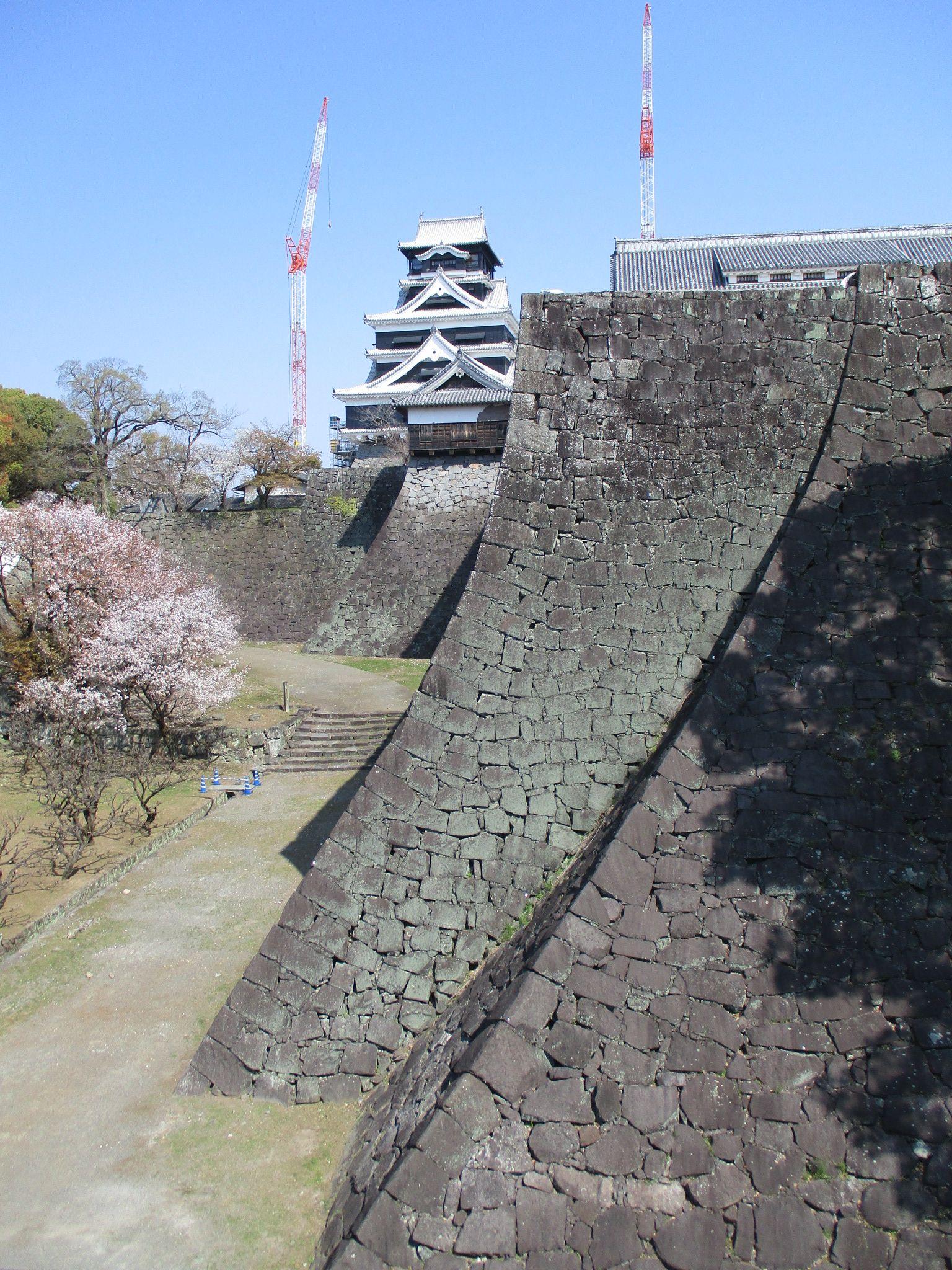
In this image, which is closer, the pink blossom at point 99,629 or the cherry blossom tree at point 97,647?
the cherry blossom tree at point 97,647

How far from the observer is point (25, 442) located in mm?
32469

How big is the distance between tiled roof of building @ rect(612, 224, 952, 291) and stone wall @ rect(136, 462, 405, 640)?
1134 cm

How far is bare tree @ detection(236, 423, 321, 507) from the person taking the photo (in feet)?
107

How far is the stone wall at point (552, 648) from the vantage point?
5684 millimetres

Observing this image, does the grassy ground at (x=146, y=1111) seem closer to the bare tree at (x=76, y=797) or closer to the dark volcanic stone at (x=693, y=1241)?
the bare tree at (x=76, y=797)

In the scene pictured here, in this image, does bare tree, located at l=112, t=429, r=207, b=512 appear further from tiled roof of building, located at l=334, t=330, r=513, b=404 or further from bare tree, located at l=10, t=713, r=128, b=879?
bare tree, located at l=10, t=713, r=128, b=879

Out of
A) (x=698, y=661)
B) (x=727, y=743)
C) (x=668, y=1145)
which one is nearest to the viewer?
(x=668, y=1145)

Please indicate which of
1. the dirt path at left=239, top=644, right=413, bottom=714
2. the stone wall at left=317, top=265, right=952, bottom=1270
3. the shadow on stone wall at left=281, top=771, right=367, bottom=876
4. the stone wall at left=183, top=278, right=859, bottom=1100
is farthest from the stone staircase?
the stone wall at left=317, top=265, right=952, bottom=1270

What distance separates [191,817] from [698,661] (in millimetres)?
9595

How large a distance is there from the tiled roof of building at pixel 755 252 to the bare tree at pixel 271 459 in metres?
16.0

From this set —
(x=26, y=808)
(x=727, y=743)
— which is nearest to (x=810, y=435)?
(x=727, y=743)

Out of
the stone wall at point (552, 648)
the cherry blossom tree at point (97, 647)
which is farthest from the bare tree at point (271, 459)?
the stone wall at point (552, 648)

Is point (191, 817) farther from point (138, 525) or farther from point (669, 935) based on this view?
point (138, 525)

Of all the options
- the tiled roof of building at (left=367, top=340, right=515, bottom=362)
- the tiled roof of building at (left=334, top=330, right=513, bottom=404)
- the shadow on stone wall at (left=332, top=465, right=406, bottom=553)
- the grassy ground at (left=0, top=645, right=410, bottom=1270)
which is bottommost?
the grassy ground at (left=0, top=645, right=410, bottom=1270)
